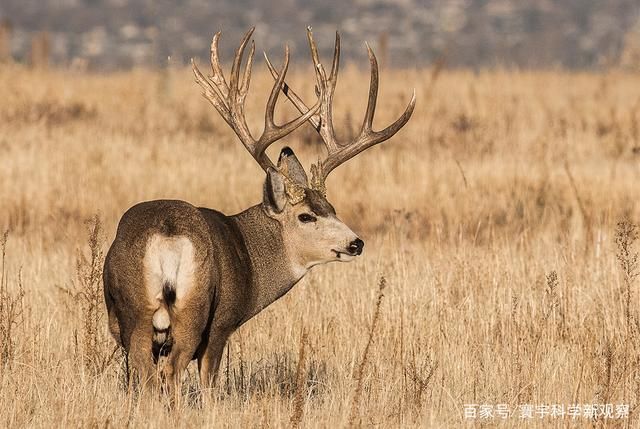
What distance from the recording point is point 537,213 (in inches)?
516

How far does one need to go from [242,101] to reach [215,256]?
1787 millimetres

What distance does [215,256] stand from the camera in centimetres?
653

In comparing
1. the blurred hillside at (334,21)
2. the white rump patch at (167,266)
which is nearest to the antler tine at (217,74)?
the white rump patch at (167,266)

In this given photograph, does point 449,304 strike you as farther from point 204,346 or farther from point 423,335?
point 204,346

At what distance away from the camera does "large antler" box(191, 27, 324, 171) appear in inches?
300

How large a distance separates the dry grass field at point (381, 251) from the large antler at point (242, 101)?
1.14 metres

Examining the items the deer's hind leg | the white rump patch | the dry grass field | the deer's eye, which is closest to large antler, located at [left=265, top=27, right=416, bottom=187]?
the deer's eye

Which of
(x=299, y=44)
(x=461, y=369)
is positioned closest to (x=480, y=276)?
(x=461, y=369)

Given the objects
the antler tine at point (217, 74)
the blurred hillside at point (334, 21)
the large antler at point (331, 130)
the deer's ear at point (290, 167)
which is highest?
the blurred hillside at point (334, 21)

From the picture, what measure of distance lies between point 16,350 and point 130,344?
1.61 metres

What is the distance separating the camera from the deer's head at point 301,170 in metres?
7.33

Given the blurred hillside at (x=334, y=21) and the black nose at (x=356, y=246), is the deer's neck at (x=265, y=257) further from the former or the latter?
the blurred hillside at (x=334, y=21)

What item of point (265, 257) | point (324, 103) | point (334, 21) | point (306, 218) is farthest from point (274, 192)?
point (334, 21)

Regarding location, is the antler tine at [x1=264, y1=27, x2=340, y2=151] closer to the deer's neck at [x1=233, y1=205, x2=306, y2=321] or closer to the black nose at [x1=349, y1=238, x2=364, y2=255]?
the deer's neck at [x1=233, y1=205, x2=306, y2=321]
